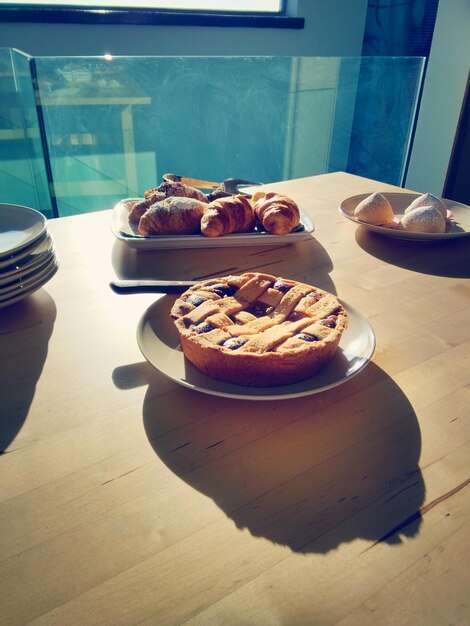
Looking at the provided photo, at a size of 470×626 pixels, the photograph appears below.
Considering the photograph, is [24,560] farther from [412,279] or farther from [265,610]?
[412,279]

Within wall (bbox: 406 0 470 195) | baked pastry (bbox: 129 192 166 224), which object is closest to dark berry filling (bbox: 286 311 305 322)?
baked pastry (bbox: 129 192 166 224)

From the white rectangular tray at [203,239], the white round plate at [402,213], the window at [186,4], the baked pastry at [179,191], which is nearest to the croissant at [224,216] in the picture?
the white rectangular tray at [203,239]

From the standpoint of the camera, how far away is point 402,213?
4.14ft

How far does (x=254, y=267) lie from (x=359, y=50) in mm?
3354

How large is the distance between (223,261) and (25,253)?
377 mm

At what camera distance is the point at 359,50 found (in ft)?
12.0

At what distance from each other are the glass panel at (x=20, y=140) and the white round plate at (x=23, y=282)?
1689mm

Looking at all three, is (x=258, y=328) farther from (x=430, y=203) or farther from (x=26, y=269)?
(x=430, y=203)

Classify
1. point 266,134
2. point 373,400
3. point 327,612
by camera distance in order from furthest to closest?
point 266,134
point 373,400
point 327,612

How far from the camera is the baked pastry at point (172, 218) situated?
102 centimetres

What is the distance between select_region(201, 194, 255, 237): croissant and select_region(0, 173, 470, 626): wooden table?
0.97 ft

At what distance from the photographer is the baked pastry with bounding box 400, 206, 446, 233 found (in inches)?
41.8

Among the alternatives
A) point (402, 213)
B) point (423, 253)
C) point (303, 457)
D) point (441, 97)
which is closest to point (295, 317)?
point (303, 457)

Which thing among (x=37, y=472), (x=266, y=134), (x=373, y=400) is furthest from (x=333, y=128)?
(x=37, y=472)
